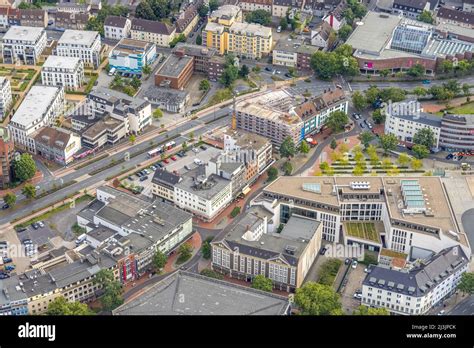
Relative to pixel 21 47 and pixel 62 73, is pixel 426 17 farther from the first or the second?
pixel 21 47

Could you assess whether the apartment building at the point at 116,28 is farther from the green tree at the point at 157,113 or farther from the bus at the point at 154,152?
the bus at the point at 154,152

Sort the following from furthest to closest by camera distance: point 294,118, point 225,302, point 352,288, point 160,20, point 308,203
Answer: point 160,20
point 294,118
point 308,203
point 352,288
point 225,302

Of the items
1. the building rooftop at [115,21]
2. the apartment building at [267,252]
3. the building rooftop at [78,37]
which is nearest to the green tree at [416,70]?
the apartment building at [267,252]

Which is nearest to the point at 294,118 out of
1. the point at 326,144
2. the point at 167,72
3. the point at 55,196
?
the point at 326,144

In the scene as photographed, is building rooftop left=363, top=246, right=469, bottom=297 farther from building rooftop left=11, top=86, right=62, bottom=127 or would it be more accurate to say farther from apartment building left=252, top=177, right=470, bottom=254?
building rooftop left=11, top=86, right=62, bottom=127

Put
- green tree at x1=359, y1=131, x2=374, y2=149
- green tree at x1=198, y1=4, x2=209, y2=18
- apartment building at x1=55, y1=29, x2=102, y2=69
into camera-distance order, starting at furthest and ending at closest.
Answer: green tree at x1=198, y1=4, x2=209, y2=18 < apartment building at x1=55, y1=29, x2=102, y2=69 < green tree at x1=359, y1=131, x2=374, y2=149

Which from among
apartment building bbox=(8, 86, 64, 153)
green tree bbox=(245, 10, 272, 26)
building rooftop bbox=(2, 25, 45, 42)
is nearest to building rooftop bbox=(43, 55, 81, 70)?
apartment building bbox=(8, 86, 64, 153)
